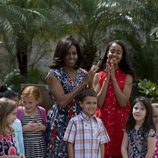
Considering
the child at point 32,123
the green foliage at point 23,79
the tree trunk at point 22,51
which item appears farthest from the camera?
the tree trunk at point 22,51

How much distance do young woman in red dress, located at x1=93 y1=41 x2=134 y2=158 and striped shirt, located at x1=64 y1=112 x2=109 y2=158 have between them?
1.28 feet

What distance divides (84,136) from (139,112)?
732 millimetres

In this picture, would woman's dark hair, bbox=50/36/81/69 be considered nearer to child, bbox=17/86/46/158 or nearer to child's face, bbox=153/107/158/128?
child, bbox=17/86/46/158

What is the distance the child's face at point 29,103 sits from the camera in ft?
15.4

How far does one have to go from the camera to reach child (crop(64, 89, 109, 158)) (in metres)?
4.43

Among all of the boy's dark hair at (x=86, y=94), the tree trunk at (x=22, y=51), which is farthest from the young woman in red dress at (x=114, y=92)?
the tree trunk at (x=22, y=51)

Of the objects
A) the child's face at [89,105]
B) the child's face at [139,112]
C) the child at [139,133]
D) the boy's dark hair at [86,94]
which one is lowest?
the child at [139,133]

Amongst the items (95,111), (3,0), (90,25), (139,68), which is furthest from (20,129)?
(90,25)

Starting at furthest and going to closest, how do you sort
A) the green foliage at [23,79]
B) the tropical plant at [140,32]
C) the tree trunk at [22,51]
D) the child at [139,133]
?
the tropical plant at [140,32], the tree trunk at [22,51], the green foliage at [23,79], the child at [139,133]

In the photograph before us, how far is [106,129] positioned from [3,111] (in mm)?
1289

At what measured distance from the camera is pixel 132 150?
4812 millimetres

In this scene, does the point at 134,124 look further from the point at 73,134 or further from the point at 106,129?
the point at 73,134

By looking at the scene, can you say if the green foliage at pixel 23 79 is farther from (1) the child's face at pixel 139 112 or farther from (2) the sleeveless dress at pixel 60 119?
(2) the sleeveless dress at pixel 60 119

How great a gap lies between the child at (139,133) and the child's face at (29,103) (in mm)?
986
